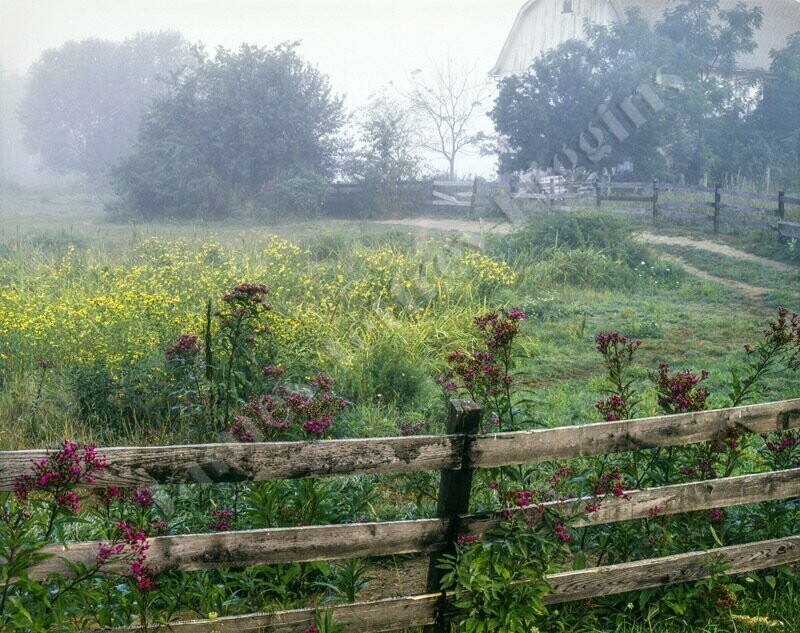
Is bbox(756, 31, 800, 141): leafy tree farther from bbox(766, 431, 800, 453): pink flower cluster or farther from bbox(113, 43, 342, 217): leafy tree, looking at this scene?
bbox(766, 431, 800, 453): pink flower cluster

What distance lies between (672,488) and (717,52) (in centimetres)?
840

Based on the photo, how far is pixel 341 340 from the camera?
789cm

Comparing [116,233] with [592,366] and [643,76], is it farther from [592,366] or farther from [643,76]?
[643,76]

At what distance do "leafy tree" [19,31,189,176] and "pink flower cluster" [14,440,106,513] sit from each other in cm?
715

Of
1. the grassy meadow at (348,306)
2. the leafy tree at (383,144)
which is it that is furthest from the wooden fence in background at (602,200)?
the grassy meadow at (348,306)

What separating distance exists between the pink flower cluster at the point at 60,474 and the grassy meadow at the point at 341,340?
41 centimetres

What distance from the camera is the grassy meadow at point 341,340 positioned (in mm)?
3883

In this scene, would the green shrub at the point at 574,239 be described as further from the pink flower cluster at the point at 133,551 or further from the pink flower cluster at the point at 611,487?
the pink flower cluster at the point at 133,551

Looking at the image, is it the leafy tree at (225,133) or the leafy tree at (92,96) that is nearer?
the leafy tree at (92,96)

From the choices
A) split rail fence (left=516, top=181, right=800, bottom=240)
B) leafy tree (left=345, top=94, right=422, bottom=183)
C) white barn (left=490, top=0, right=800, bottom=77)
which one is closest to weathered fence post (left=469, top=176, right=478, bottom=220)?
leafy tree (left=345, top=94, right=422, bottom=183)

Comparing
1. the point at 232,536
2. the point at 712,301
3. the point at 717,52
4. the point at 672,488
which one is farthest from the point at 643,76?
the point at 232,536

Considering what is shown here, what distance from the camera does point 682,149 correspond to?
1153 centimetres

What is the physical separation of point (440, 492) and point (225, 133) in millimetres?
8345

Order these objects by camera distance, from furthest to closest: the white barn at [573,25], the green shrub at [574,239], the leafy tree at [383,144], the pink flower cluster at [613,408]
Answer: the green shrub at [574,239] < the leafy tree at [383,144] < the white barn at [573,25] < the pink flower cluster at [613,408]
